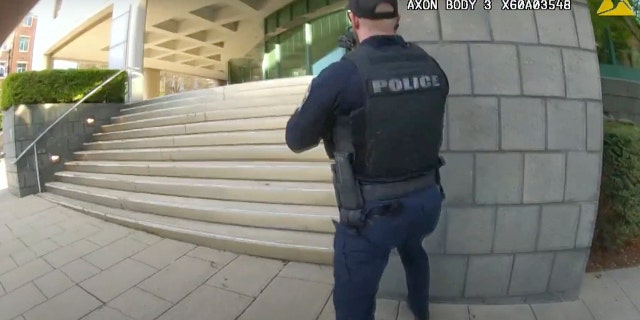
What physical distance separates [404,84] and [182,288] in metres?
2.33

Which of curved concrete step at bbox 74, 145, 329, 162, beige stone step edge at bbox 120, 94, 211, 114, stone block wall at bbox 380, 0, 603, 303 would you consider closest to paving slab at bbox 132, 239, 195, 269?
curved concrete step at bbox 74, 145, 329, 162

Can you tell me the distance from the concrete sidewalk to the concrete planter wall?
3.52m

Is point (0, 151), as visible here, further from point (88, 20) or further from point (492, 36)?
point (492, 36)

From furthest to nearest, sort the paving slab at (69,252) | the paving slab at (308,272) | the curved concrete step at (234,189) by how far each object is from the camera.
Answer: the curved concrete step at (234,189) < the paving slab at (69,252) < the paving slab at (308,272)

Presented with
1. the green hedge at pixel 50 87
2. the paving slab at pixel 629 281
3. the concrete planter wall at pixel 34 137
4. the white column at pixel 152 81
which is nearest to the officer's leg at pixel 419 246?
the paving slab at pixel 629 281

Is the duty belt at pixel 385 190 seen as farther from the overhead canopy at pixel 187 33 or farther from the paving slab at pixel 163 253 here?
the overhead canopy at pixel 187 33

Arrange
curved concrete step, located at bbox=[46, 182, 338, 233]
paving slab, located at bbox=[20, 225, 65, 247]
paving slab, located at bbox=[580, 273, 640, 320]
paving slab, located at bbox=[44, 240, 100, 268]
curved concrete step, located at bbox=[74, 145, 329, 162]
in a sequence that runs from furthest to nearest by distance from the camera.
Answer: curved concrete step, located at bbox=[74, 145, 329, 162] → paving slab, located at bbox=[20, 225, 65, 247] → paving slab, located at bbox=[44, 240, 100, 268] → curved concrete step, located at bbox=[46, 182, 338, 233] → paving slab, located at bbox=[580, 273, 640, 320]

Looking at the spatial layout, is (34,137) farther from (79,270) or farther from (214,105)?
(79,270)

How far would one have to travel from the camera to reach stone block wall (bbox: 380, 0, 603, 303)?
6.82 feet

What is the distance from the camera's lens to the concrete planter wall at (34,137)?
6.43 metres

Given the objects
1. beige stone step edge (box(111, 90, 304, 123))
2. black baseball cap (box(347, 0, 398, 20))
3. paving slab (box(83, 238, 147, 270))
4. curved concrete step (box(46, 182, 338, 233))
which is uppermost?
black baseball cap (box(347, 0, 398, 20))

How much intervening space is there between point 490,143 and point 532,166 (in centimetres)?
32

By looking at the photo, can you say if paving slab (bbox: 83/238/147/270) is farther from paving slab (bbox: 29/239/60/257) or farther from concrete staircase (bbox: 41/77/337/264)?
paving slab (bbox: 29/239/60/257)

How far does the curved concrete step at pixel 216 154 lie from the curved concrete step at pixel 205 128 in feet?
1.63
